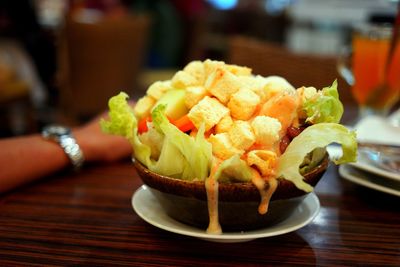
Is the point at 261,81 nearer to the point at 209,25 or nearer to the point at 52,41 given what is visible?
the point at 52,41

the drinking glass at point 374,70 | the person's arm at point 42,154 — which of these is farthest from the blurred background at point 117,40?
the person's arm at point 42,154

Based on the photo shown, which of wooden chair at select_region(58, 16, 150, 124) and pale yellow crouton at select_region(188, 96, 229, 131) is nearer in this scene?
pale yellow crouton at select_region(188, 96, 229, 131)

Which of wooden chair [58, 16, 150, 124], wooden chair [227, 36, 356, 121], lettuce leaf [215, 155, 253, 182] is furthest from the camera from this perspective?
wooden chair [58, 16, 150, 124]

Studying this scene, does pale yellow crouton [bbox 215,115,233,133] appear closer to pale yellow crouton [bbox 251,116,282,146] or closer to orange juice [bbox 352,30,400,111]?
pale yellow crouton [bbox 251,116,282,146]

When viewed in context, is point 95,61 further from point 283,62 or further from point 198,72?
point 198,72

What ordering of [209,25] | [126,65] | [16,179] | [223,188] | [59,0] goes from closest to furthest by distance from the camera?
[223,188] < [16,179] < [126,65] < [59,0] < [209,25]

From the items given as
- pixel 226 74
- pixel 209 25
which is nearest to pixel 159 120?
pixel 226 74

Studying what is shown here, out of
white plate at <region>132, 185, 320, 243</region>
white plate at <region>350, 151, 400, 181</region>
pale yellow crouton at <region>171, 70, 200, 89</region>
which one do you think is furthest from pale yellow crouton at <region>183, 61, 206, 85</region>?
white plate at <region>350, 151, 400, 181</region>

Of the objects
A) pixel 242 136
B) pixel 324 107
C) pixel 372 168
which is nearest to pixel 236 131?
pixel 242 136

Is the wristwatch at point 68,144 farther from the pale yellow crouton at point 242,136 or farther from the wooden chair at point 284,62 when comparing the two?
the wooden chair at point 284,62
